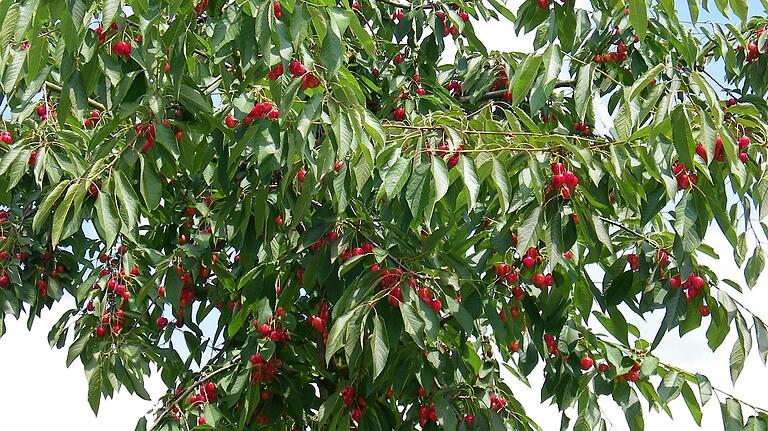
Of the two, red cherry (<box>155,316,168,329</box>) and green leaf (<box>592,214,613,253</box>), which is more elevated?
green leaf (<box>592,214,613,253</box>)

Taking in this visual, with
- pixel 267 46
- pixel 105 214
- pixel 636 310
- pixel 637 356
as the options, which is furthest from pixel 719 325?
pixel 105 214

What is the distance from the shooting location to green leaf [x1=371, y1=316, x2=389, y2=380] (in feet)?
7.75

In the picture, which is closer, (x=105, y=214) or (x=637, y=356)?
(x=105, y=214)

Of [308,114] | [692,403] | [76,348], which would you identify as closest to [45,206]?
[308,114]

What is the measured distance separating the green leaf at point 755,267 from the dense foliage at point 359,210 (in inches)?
0.4

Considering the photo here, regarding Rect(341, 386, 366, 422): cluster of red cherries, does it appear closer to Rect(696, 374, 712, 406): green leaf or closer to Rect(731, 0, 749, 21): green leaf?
Rect(696, 374, 712, 406): green leaf

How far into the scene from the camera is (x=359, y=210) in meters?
3.03

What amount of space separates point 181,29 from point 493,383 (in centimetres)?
153

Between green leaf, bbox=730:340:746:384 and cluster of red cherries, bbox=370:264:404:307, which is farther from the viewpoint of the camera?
green leaf, bbox=730:340:746:384

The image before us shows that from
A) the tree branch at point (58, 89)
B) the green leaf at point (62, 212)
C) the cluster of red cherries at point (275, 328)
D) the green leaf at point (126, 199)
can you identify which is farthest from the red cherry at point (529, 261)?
the tree branch at point (58, 89)

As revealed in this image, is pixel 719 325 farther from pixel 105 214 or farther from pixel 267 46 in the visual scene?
pixel 105 214

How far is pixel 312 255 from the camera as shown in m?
2.88

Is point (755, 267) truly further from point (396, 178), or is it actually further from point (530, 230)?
point (396, 178)

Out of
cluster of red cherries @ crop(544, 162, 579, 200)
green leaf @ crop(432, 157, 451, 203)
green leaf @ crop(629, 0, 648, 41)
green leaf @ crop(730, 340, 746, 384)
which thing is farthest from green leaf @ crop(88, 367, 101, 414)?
green leaf @ crop(629, 0, 648, 41)
